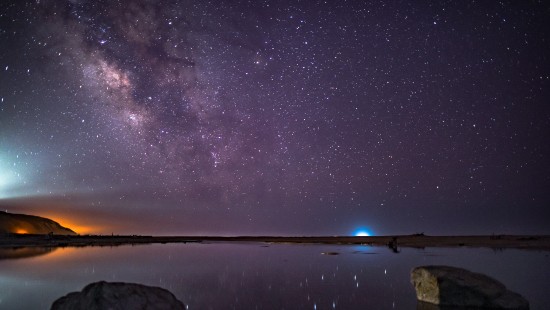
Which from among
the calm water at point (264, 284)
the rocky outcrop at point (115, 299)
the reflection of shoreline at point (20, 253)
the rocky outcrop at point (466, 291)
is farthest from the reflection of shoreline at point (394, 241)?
the rocky outcrop at point (115, 299)

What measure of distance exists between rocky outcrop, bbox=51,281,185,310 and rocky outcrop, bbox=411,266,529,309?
34.4 ft

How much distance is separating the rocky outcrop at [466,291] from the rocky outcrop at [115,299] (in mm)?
10479

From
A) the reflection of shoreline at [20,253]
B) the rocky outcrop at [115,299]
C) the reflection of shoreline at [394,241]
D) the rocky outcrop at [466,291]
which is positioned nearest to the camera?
the rocky outcrop at [115,299]

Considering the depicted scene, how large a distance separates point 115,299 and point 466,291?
12.9 meters

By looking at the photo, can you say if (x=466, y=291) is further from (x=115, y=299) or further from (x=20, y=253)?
(x=20, y=253)

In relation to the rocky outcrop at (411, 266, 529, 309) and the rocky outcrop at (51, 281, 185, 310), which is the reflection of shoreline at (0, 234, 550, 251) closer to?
the rocky outcrop at (411, 266, 529, 309)

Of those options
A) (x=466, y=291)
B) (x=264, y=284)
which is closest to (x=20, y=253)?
(x=264, y=284)

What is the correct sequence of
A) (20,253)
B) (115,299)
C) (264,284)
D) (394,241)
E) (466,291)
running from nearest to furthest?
1. (115,299)
2. (466,291)
3. (264,284)
4. (20,253)
5. (394,241)

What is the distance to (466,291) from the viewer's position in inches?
600

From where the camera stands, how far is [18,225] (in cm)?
18425

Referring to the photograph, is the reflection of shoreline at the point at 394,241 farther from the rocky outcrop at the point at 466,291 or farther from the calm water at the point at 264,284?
the rocky outcrop at the point at 466,291

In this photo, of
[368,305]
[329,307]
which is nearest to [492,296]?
[368,305]

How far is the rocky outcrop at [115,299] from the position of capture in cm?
1071

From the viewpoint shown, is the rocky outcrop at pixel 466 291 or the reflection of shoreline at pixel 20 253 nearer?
the rocky outcrop at pixel 466 291
